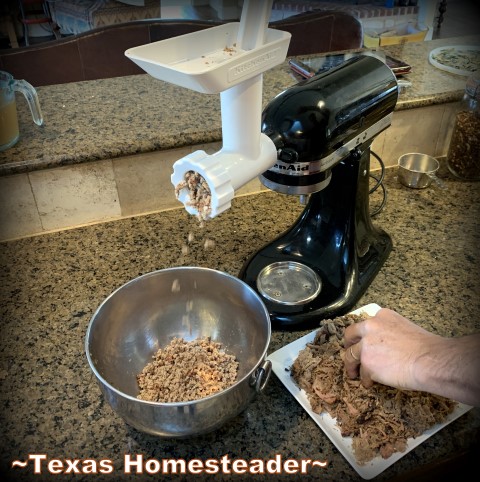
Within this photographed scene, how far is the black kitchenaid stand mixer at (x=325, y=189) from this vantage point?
678 millimetres

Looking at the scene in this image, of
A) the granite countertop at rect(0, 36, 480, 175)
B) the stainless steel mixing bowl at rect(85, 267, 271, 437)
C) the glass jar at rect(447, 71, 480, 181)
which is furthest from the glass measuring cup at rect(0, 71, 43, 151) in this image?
the glass jar at rect(447, 71, 480, 181)

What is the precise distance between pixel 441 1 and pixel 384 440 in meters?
4.29

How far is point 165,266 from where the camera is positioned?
98cm

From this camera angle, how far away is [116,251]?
1018 millimetres

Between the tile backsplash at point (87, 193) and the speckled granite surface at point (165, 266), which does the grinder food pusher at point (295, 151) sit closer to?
the speckled granite surface at point (165, 266)

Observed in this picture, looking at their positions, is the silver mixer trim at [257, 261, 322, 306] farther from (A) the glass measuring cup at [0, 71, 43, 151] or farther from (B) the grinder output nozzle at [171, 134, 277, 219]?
(A) the glass measuring cup at [0, 71, 43, 151]

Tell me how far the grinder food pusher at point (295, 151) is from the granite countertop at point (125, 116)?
0.34 metres

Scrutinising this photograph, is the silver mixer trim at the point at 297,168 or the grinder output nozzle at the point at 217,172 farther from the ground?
the grinder output nozzle at the point at 217,172

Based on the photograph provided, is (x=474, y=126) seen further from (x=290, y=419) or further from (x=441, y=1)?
(x=441, y=1)

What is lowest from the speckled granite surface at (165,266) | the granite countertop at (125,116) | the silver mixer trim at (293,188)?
the speckled granite surface at (165,266)

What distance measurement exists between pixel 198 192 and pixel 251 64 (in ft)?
0.51

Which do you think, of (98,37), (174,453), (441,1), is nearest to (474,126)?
(174,453)

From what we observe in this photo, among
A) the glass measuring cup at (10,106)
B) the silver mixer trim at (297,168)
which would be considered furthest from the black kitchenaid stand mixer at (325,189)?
the glass measuring cup at (10,106)

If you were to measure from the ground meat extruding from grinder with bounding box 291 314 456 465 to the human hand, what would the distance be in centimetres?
2
